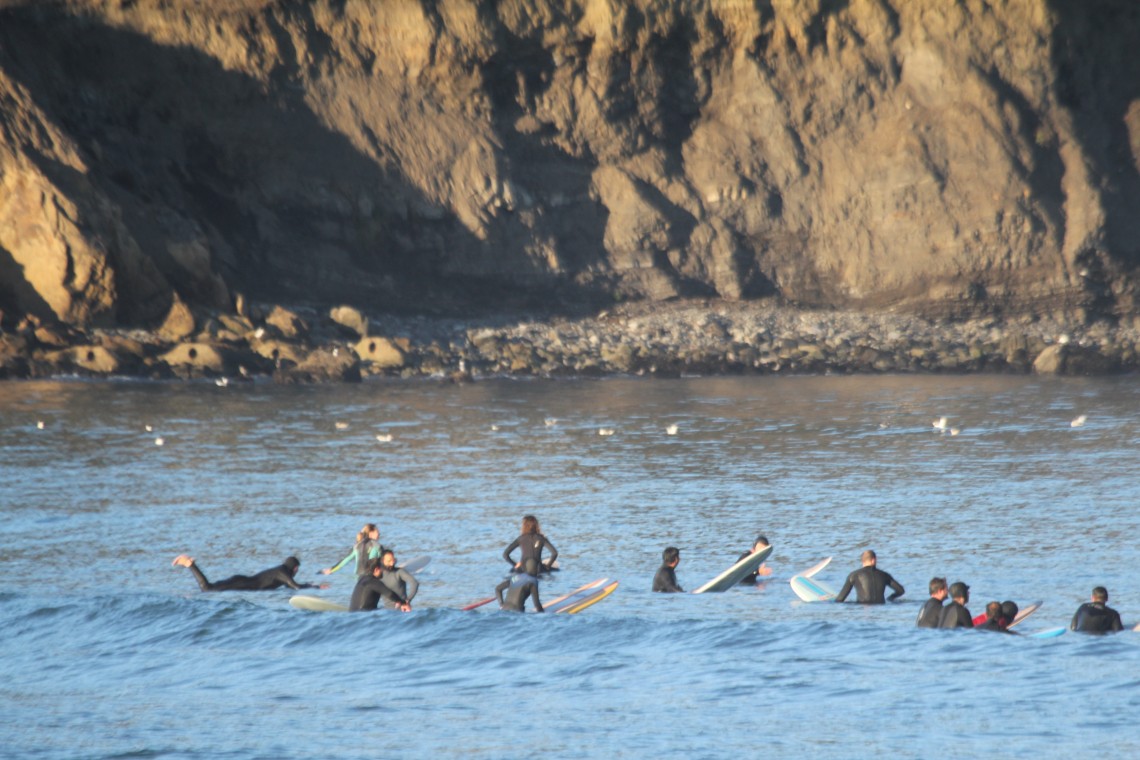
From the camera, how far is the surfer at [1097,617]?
58.3 feet

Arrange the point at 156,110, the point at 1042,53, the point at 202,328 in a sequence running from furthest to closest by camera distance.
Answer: the point at 1042,53 → the point at 156,110 → the point at 202,328

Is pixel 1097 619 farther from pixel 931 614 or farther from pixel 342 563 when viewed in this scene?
pixel 342 563

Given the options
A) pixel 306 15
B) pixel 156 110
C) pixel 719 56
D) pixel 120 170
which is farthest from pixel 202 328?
pixel 719 56

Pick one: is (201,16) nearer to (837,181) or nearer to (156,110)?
(156,110)

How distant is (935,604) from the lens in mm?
18344

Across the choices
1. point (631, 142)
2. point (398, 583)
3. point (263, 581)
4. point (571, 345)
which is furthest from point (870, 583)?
point (631, 142)

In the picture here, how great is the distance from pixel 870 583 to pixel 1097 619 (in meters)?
3.32

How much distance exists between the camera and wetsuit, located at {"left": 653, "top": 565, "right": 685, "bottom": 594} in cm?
2091

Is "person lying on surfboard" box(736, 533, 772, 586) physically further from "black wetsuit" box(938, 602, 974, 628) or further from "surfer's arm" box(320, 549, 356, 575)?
"surfer's arm" box(320, 549, 356, 575)

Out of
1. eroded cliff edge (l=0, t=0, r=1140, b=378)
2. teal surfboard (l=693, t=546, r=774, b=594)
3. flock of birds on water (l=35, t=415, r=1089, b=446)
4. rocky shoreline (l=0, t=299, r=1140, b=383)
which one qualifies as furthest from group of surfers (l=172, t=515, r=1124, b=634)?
eroded cliff edge (l=0, t=0, r=1140, b=378)

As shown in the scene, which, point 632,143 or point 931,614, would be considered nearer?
point 931,614

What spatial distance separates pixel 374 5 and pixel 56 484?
34265mm

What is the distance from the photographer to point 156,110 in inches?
2266

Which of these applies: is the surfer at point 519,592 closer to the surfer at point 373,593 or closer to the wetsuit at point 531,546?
the wetsuit at point 531,546
